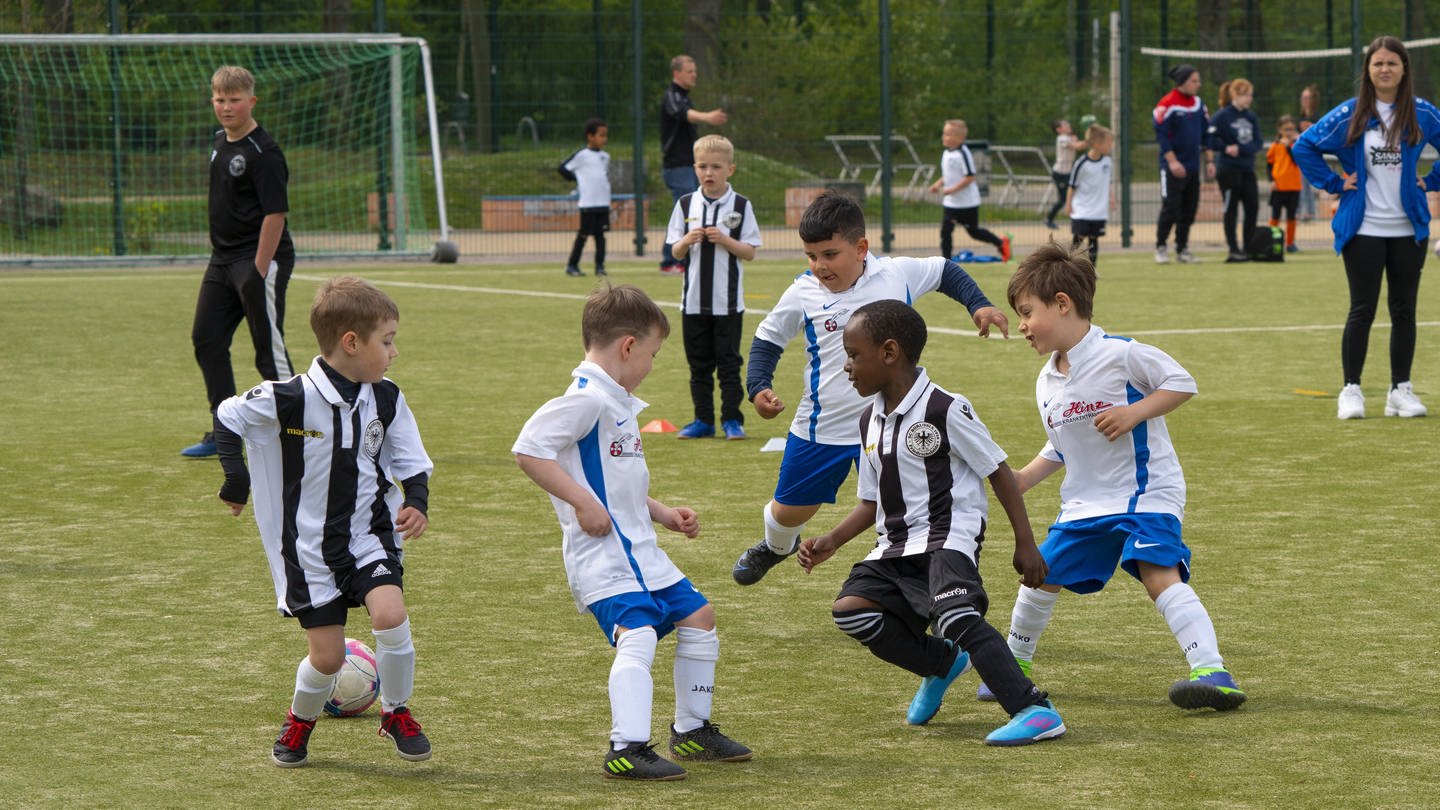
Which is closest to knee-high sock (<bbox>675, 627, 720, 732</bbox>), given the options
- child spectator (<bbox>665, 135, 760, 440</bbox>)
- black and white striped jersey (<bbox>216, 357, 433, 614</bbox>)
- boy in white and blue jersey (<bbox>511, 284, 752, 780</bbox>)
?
boy in white and blue jersey (<bbox>511, 284, 752, 780</bbox>)

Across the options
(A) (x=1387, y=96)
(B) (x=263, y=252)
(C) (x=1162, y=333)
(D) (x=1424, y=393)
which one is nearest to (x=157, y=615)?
(B) (x=263, y=252)

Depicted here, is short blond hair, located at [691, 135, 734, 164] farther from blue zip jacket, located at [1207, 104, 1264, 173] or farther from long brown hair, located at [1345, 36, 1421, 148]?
blue zip jacket, located at [1207, 104, 1264, 173]

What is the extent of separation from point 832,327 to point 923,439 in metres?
1.63

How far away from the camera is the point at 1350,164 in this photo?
→ 10.0 metres

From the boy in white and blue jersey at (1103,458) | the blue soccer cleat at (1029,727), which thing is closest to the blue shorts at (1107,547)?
the boy in white and blue jersey at (1103,458)

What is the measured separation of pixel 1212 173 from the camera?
74.5 ft

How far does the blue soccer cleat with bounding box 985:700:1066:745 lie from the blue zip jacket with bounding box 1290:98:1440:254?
5.93m

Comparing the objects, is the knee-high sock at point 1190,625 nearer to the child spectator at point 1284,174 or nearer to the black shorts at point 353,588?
the black shorts at point 353,588

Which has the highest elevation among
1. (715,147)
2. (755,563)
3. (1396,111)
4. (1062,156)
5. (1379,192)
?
(1062,156)

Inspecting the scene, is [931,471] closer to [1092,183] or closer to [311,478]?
[311,478]

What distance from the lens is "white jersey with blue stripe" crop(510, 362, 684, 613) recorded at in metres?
4.36

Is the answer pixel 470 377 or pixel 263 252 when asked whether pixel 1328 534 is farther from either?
pixel 470 377

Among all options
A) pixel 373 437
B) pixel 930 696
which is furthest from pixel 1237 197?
pixel 373 437

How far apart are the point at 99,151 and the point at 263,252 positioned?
1458 cm
